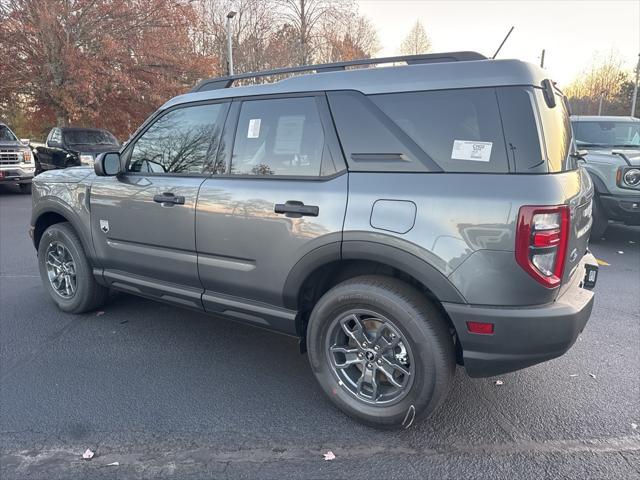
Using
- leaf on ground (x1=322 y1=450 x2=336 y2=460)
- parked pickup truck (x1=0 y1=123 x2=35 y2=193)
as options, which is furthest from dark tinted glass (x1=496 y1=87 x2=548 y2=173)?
parked pickup truck (x1=0 y1=123 x2=35 y2=193)

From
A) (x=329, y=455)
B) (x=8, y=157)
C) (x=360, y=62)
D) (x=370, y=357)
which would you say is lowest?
(x=329, y=455)

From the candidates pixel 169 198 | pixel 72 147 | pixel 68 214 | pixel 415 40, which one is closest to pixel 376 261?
pixel 169 198

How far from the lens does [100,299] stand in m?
4.34

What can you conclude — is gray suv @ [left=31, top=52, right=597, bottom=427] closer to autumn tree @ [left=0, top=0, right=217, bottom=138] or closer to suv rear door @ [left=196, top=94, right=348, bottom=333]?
suv rear door @ [left=196, top=94, right=348, bottom=333]

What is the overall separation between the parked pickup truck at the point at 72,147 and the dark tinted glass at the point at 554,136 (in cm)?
1358

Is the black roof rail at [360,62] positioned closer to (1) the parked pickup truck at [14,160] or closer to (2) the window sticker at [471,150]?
(2) the window sticker at [471,150]

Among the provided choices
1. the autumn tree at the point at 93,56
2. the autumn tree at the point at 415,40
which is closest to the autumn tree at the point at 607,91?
the autumn tree at the point at 415,40

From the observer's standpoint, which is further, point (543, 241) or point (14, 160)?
point (14, 160)

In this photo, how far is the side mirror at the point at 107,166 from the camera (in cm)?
371

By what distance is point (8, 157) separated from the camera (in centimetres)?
1188

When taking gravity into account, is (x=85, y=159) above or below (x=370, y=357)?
above

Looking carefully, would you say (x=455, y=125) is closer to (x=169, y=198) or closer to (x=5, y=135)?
(x=169, y=198)

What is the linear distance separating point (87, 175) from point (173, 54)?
1693cm

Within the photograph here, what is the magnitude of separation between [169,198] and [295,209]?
110 cm
